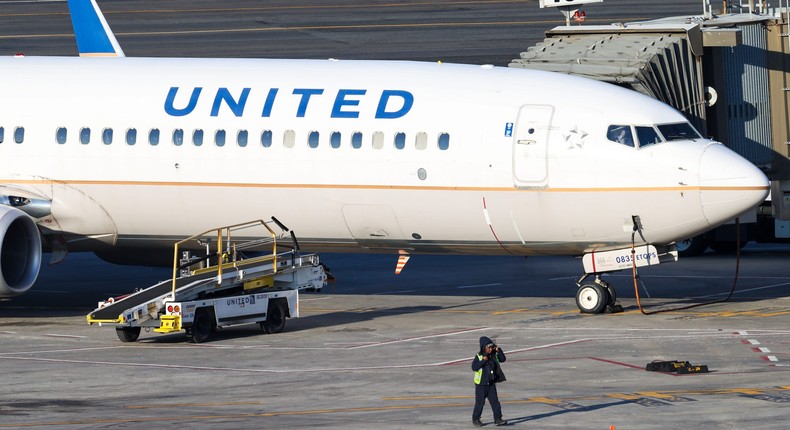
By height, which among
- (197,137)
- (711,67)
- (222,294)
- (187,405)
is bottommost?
(187,405)

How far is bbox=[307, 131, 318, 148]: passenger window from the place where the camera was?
1256 inches

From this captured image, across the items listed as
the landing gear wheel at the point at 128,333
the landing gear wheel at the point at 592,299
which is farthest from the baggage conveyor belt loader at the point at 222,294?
the landing gear wheel at the point at 592,299

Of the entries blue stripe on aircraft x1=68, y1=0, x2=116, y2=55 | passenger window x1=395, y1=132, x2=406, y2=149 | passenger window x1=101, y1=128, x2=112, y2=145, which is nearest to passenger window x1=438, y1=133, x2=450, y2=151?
passenger window x1=395, y1=132, x2=406, y2=149

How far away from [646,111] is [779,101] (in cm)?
1023

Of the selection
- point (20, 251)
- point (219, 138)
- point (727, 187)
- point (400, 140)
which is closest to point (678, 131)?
point (727, 187)

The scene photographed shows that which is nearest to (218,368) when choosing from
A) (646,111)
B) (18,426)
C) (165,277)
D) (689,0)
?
(18,426)

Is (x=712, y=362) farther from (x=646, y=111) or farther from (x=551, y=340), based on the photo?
(x=646, y=111)

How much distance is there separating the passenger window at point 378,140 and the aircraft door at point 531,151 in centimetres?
290

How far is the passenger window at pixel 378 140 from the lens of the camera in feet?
103

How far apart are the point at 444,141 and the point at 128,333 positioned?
771 cm

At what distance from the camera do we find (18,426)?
21.0 meters

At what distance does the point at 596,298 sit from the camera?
32188 mm

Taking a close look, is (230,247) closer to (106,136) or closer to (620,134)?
(106,136)

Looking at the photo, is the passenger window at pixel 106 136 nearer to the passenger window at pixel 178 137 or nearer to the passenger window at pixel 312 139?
the passenger window at pixel 178 137
